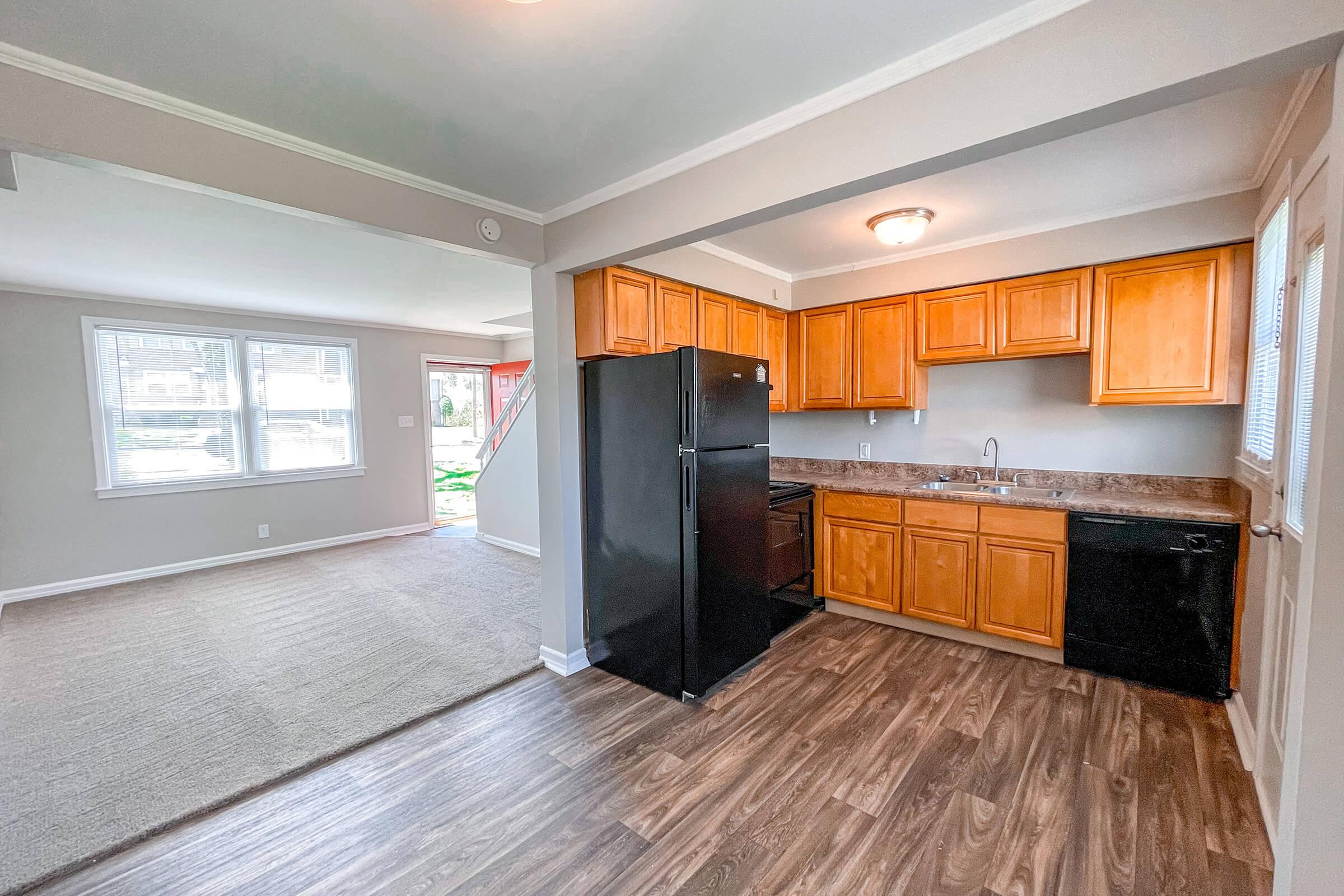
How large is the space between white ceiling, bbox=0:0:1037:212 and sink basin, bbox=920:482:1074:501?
2.46m

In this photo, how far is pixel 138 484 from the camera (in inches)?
184

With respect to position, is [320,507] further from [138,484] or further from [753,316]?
[753,316]

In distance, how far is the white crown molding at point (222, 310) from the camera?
13.7ft

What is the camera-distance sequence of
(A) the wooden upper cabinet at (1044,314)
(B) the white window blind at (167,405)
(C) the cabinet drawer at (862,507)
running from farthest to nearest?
(B) the white window blind at (167,405) → (C) the cabinet drawer at (862,507) → (A) the wooden upper cabinet at (1044,314)

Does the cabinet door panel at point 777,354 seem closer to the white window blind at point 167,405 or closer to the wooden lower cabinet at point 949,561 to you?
the wooden lower cabinet at point 949,561

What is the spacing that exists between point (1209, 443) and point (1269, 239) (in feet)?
3.62

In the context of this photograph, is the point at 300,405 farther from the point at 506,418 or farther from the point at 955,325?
the point at 955,325

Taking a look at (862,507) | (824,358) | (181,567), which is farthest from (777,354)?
(181,567)

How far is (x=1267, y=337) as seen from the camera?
2.29 m

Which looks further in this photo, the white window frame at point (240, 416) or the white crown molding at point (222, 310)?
the white window frame at point (240, 416)

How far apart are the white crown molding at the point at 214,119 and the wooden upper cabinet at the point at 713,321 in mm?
1331

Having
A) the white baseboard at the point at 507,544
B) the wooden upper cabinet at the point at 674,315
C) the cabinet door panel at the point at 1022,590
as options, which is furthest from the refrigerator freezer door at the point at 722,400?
the white baseboard at the point at 507,544

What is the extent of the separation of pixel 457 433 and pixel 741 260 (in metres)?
5.21

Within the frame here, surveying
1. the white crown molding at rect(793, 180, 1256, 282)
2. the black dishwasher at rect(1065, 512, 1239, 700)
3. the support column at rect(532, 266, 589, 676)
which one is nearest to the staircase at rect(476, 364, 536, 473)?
the support column at rect(532, 266, 589, 676)
